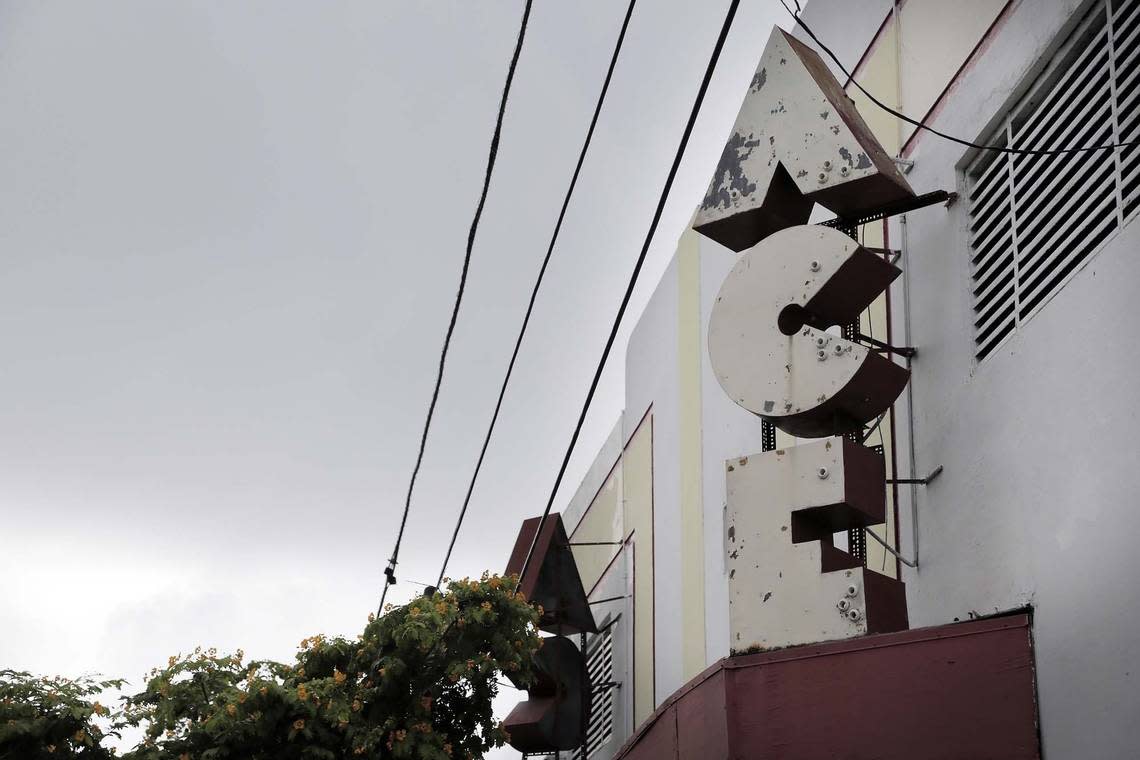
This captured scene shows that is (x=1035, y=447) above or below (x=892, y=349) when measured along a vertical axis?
below

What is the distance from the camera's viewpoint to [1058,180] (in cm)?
849

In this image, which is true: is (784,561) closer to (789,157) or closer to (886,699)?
(886,699)

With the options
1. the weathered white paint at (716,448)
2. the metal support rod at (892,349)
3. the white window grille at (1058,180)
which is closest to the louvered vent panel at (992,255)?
the white window grille at (1058,180)

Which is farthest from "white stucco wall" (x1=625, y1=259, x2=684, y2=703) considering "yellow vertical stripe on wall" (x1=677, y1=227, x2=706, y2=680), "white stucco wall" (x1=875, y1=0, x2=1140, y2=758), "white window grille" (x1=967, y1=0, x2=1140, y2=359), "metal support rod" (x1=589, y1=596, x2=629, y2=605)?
"white window grille" (x1=967, y1=0, x2=1140, y2=359)

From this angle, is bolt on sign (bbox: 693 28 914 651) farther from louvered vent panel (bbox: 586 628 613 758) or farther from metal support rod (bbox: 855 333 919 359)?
louvered vent panel (bbox: 586 628 613 758)

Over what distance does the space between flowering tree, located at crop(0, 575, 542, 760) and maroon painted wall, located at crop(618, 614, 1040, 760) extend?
3.67 metres

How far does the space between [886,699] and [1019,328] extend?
2.31 meters

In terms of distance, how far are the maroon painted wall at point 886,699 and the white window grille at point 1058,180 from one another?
200cm

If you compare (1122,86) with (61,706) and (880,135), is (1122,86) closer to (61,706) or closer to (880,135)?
(880,135)

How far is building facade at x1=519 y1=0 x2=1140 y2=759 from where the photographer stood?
283 inches

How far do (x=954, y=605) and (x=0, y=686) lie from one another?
7407mm

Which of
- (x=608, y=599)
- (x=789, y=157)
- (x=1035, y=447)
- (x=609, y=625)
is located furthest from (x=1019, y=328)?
(x=609, y=625)

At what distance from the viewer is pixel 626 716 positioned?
16531 mm

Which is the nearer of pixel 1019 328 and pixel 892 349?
pixel 1019 328
